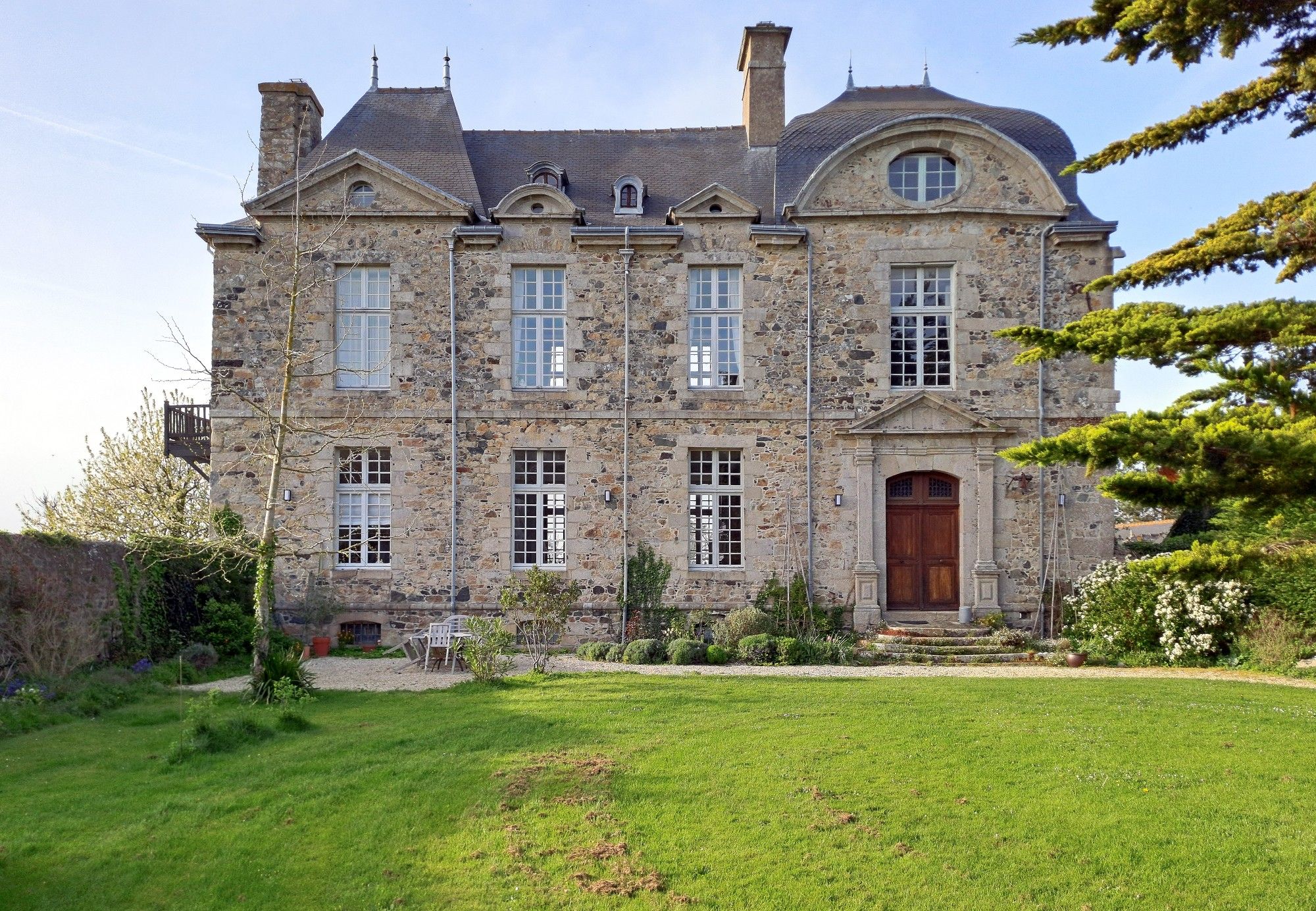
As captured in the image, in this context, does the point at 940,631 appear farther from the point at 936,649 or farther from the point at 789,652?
the point at 789,652

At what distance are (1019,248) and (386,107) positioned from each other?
11045 millimetres

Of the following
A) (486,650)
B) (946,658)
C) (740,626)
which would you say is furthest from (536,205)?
(946,658)

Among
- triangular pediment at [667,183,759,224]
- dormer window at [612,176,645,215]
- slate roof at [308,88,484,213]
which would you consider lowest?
triangular pediment at [667,183,759,224]

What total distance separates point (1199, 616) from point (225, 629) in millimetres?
13313

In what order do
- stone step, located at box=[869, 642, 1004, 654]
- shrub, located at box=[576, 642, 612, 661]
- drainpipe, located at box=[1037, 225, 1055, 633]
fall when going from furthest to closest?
drainpipe, located at box=[1037, 225, 1055, 633] < shrub, located at box=[576, 642, 612, 661] < stone step, located at box=[869, 642, 1004, 654]

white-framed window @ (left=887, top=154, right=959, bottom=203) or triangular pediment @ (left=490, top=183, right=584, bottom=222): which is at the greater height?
white-framed window @ (left=887, top=154, right=959, bottom=203)

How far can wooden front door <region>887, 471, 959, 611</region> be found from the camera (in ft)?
48.7

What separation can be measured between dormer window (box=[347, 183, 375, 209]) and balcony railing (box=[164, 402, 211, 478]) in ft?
14.1

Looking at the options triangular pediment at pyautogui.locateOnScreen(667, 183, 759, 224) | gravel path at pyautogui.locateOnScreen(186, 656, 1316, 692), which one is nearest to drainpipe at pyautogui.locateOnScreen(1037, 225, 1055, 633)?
gravel path at pyautogui.locateOnScreen(186, 656, 1316, 692)

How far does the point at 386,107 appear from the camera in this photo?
16.7 meters

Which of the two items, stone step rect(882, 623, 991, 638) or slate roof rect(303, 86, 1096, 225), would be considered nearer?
stone step rect(882, 623, 991, 638)

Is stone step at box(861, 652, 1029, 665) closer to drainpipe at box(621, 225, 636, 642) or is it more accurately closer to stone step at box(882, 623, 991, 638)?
stone step at box(882, 623, 991, 638)

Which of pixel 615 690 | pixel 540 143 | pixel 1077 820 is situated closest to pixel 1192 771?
pixel 1077 820

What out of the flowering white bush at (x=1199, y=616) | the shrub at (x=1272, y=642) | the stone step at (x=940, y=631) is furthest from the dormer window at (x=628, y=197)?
the shrub at (x=1272, y=642)
